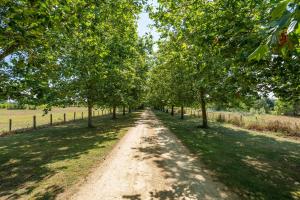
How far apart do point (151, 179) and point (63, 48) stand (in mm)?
9283

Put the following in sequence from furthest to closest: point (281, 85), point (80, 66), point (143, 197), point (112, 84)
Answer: point (112, 84) → point (80, 66) → point (281, 85) → point (143, 197)

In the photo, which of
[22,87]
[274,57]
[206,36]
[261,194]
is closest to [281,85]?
[274,57]

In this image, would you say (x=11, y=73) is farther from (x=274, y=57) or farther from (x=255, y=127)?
(x=255, y=127)

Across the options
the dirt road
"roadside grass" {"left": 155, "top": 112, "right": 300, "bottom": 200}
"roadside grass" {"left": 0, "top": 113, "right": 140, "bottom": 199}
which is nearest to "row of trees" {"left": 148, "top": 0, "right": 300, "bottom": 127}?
"roadside grass" {"left": 155, "top": 112, "right": 300, "bottom": 200}

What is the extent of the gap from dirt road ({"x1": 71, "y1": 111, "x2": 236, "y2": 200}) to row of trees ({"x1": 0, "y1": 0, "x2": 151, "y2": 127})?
13.5ft

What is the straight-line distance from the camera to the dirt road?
20.5 feet

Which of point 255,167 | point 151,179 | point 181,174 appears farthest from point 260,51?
point 255,167

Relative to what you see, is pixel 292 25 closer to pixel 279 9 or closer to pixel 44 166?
pixel 279 9

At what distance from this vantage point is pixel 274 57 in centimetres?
627

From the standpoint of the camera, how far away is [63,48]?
12828 mm

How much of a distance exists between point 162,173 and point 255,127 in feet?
56.8

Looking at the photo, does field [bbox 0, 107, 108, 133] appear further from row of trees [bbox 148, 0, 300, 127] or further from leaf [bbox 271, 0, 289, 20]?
leaf [bbox 271, 0, 289, 20]

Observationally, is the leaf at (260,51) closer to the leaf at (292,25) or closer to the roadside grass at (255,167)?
the leaf at (292,25)

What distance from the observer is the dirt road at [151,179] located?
6242mm
